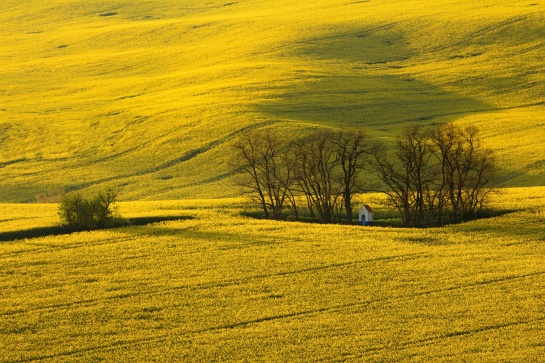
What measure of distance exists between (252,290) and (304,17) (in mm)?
68564

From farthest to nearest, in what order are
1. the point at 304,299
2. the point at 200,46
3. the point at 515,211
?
the point at 200,46
the point at 515,211
the point at 304,299

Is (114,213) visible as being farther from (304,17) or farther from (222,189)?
(304,17)

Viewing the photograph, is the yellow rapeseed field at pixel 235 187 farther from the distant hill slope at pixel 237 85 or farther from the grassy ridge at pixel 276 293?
the distant hill slope at pixel 237 85

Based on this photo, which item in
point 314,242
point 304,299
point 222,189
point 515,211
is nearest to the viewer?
point 304,299

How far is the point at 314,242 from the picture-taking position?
1106 inches

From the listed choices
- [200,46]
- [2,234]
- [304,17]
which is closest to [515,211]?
[2,234]

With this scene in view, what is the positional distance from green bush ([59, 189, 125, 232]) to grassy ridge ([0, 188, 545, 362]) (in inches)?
54.3

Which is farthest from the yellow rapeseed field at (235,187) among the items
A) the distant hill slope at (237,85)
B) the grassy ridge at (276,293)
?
the distant hill slope at (237,85)

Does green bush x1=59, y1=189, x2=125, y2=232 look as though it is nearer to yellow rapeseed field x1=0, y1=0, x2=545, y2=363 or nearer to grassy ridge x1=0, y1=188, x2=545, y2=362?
yellow rapeseed field x1=0, y1=0, x2=545, y2=363

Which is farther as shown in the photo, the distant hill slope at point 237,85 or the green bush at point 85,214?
the distant hill slope at point 237,85

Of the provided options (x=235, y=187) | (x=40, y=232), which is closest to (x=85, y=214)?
(x=40, y=232)

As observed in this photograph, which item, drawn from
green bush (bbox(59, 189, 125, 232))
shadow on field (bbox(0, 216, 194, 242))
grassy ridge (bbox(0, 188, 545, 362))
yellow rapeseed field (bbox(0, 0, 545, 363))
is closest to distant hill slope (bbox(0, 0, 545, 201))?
yellow rapeseed field (bbox(0, 0, 545, 363))

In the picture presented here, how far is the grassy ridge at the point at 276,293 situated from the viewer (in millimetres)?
18797

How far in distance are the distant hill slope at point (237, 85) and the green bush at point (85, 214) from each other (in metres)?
12.4
